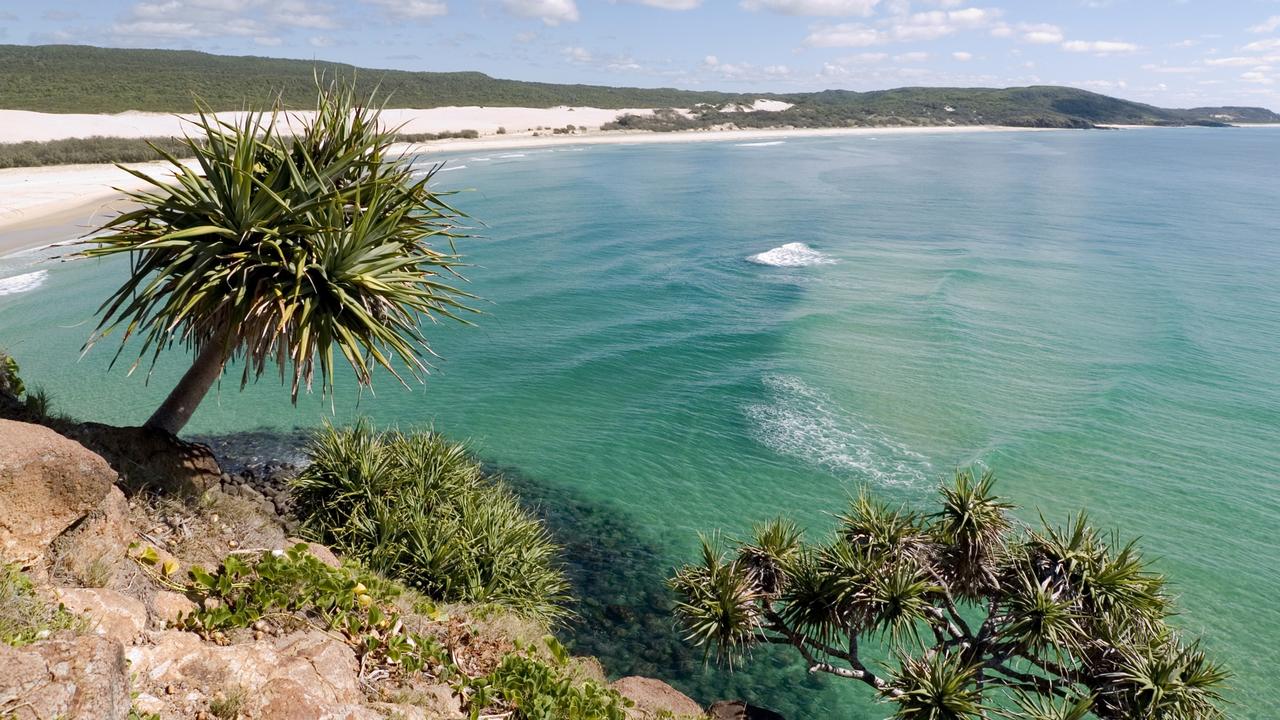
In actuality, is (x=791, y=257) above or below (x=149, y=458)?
below

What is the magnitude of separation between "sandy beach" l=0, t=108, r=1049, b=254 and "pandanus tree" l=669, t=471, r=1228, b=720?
Answer: 7372mm

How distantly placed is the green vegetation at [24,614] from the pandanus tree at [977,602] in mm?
7046

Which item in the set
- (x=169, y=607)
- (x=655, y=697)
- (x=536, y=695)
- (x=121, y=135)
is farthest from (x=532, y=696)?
(x=121, y=135)

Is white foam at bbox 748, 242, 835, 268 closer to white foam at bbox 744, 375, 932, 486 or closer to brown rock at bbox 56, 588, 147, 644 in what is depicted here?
white foam at bbox 744, 375, 932, 486

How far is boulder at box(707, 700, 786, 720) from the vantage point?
10461 millimetres

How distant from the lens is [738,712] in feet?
34.7

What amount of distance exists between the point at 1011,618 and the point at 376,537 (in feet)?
29.1

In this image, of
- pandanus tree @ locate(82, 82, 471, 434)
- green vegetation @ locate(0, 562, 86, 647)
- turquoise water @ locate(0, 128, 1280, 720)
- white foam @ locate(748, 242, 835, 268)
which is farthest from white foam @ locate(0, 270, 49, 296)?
white foam @ locate(748, 242, 835, 268)

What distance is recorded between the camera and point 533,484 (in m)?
17.5

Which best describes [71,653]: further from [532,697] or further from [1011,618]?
[1011,618]

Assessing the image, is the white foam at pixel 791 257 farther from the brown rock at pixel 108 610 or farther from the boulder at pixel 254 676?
the brown rock at pixel 108 610

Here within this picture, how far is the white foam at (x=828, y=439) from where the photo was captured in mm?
18797

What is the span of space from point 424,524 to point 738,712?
5.27m

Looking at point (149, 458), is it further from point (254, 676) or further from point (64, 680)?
point (64, 680)
